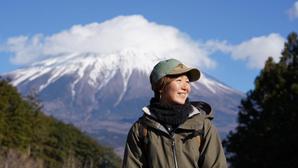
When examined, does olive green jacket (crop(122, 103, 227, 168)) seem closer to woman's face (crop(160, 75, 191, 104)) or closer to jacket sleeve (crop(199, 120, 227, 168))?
jacket sleeve (crop(199, 120, 227, 168))

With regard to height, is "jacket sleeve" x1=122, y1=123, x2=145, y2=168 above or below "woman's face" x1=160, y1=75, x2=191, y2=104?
below

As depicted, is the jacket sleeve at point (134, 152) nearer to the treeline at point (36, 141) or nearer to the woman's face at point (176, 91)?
the woman's face at point (176, 91)

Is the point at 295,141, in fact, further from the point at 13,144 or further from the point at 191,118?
the point at 13,144

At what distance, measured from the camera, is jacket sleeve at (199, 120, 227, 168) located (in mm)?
4668

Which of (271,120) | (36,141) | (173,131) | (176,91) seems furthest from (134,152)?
(36,141)

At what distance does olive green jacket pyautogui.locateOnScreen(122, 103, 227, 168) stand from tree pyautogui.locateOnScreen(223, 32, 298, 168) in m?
23.9

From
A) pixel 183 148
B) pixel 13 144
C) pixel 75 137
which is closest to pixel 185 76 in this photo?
pixel 183 148

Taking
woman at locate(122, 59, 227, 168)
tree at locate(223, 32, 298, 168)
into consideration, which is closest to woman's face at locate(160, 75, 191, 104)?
woman at locate(122, 59, 227, 168)

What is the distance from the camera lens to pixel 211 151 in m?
4.69

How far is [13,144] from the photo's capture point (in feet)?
211

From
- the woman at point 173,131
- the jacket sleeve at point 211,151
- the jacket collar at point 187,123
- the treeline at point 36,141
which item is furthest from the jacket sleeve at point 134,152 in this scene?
the treeline at point 36,141

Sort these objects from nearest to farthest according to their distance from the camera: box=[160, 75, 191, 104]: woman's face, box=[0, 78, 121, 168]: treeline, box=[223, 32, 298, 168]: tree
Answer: box=[160, 75, 191, 104]: woman's face → box=[223, 32, 298, 168]: tree → box=[0, 78, 121, 168]: treeline

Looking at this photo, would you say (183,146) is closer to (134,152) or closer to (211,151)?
(211,151)

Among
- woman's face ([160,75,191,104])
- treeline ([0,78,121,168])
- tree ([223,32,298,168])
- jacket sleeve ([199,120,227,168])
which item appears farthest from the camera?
treeline ([0,78,121,168])
